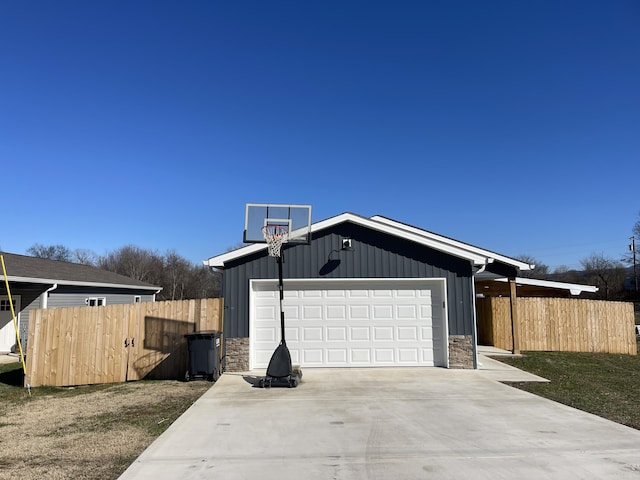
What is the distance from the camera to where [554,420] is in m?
6.17

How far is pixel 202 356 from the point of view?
9.41 m

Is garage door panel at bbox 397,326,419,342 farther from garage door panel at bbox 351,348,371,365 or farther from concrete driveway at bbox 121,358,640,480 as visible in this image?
concrete driveway at bbox 121,358,640,480

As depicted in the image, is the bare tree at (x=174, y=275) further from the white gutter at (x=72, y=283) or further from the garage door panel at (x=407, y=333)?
the garage door panel at (x=407, y=333)

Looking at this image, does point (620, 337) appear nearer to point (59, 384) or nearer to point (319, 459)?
point (319, 459)

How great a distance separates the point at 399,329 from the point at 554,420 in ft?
15.9

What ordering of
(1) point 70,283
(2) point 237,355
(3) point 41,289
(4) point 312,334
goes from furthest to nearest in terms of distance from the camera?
(1) point 70,283 → (3) point 41,289 → (4) point 312,334 → (2) point 237,355

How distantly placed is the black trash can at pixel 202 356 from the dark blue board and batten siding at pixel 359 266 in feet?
3.90

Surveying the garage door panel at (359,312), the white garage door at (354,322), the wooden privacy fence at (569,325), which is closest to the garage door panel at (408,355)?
the white garage door at (354,322)

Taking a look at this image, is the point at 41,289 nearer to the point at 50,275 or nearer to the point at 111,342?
the point at 50,275

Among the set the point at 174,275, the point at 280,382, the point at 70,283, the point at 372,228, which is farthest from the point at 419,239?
the point at 174,275

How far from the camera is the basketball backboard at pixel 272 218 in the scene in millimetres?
9555

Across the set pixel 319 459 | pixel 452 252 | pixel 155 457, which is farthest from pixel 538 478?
pixel 452 252

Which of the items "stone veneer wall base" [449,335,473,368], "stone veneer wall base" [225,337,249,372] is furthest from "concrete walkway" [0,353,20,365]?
"stone veneer wall base" [449,335,473,368]

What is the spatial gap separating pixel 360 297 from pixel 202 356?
3997 millimetres
